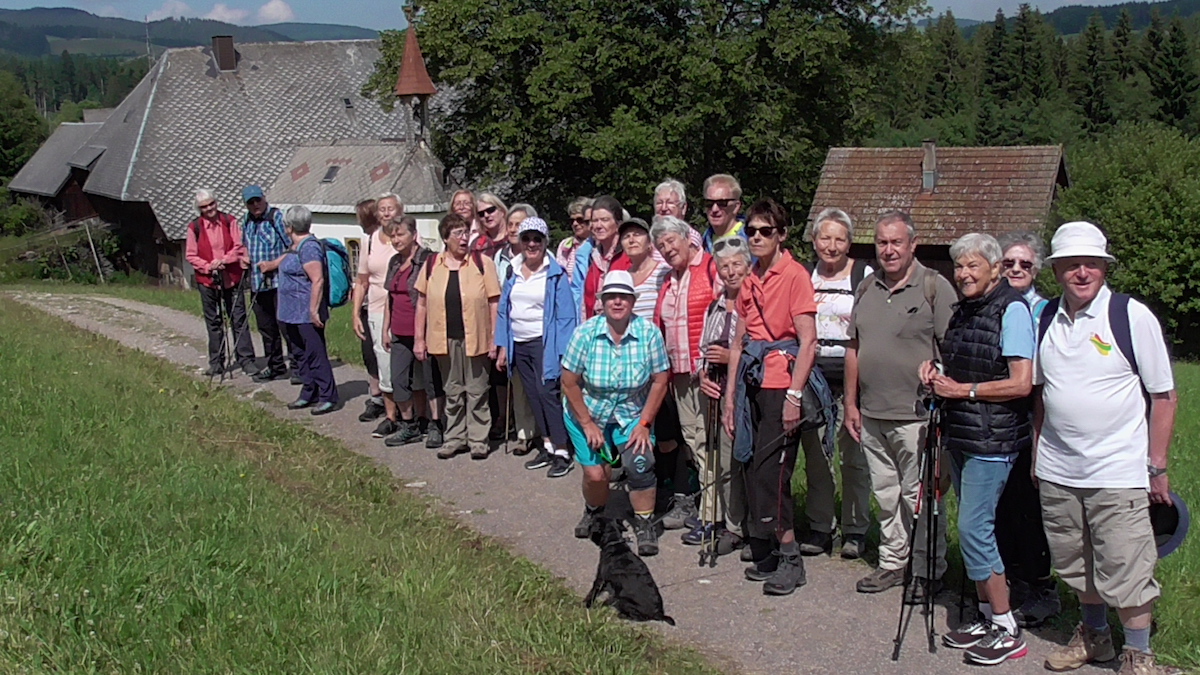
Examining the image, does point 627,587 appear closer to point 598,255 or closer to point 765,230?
point 765,230

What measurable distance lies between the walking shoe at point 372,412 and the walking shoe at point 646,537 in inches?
150

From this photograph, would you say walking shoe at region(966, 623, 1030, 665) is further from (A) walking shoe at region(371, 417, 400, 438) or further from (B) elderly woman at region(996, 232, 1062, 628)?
(A) walking shoe at region(371, 417, 400, 438)

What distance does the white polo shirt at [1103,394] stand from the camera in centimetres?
447

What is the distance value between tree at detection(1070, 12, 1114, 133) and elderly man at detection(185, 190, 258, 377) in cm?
6018

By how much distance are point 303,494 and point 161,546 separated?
1.96m

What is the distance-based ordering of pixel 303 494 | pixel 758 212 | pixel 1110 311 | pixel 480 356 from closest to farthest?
pixel 1110 311 → pixel 758 212 → pixel 303 494 → pixel 480 356

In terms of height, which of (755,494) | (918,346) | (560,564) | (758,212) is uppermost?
(758,212)

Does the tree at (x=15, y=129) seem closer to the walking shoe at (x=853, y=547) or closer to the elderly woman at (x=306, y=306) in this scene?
the elderly woman at (x=306, y=306)

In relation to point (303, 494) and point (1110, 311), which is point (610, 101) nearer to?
point (303, 494)

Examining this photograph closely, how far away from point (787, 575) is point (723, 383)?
1116 millimetres

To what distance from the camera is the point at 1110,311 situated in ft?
14.9

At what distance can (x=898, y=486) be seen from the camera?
18.8ft

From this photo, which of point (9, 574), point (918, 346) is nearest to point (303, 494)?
point (9, 574)

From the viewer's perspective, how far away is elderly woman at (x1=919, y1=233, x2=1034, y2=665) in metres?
4.95
